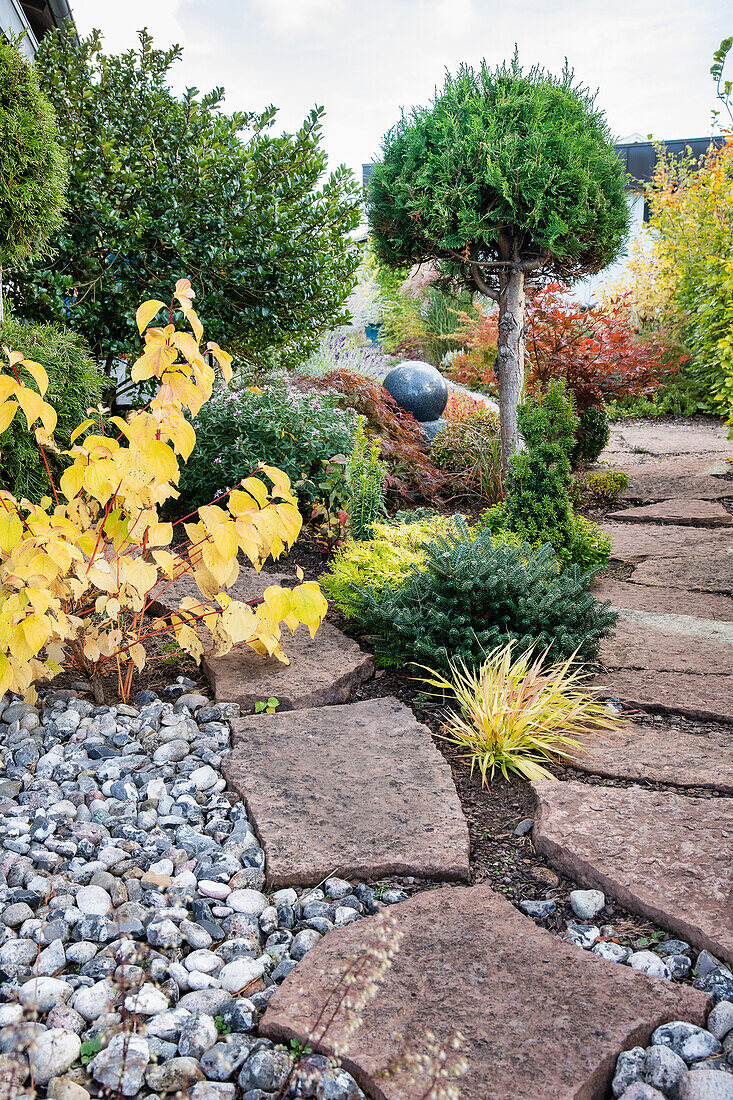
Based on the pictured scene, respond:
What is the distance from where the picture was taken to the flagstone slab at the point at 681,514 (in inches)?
207

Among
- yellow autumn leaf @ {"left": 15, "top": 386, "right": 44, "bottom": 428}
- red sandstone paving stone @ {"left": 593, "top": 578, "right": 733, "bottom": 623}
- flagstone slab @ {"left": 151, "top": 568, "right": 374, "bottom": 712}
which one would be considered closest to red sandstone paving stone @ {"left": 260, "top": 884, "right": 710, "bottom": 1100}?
flagstone slab @ {"left": 151, "top": 568, "right": 374, "bottom": 712}

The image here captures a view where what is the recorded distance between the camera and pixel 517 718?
91.3 inches

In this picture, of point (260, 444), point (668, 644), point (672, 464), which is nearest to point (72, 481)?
point (260, 444)

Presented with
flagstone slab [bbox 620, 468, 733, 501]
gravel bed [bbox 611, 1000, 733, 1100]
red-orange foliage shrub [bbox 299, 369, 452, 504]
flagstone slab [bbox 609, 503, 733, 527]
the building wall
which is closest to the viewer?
gravel bed [bbox 611, 1000, 733, 1100]

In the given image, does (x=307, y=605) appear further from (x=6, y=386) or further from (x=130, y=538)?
(x=6, y=386)

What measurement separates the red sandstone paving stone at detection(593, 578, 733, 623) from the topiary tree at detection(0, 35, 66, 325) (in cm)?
333

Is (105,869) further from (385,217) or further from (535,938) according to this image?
(385,217)

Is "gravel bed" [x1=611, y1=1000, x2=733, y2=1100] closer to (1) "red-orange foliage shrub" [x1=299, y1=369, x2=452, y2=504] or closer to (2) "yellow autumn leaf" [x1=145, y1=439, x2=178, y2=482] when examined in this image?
(2) "yellow autumn leaf" [x1=145, y1=439, x2=178, y2=482]

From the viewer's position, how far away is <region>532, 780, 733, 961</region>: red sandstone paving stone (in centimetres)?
156

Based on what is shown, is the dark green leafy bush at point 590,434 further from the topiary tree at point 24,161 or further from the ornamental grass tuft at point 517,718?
the topiary tree at point 24,161

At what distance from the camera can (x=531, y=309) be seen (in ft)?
24.5

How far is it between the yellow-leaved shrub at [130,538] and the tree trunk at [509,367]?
3331mm

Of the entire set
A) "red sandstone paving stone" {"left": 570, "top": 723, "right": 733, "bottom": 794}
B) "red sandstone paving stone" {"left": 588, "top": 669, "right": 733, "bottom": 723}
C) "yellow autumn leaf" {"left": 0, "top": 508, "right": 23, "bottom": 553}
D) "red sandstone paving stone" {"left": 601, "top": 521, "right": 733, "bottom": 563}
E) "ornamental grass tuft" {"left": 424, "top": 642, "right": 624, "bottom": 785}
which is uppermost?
"yellow autumn leaf" {"left": 0, "top": 508, "right": 23, "bottom": 553}

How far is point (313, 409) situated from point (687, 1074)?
4043 mm
